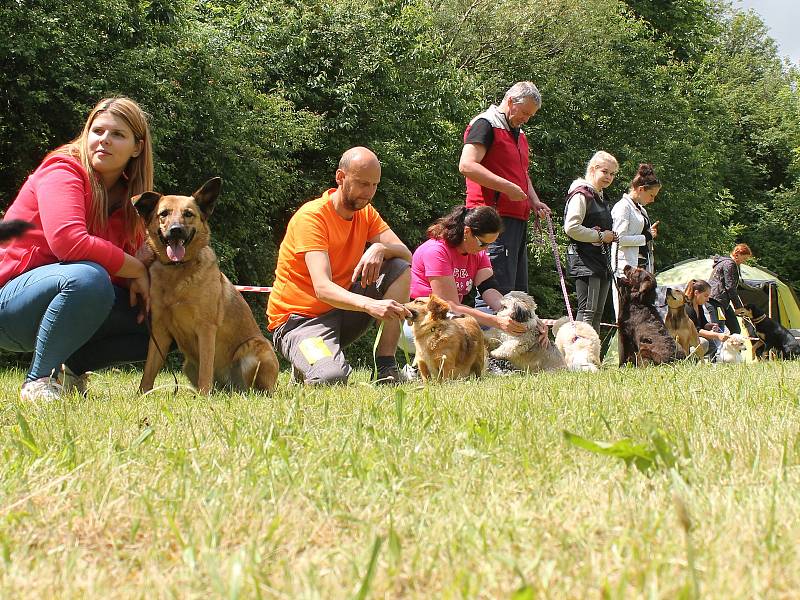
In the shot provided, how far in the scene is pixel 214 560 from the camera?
1449 millimetres

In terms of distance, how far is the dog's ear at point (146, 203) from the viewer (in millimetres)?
4637

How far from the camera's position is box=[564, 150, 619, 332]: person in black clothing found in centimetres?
807

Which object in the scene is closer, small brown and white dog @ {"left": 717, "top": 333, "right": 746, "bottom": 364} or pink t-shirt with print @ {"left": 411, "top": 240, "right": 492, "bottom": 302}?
pink t-shirt with print @ {"left": 411, "top": 240, "right": 492, "bottom": 302}

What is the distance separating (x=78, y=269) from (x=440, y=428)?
8.05 feet

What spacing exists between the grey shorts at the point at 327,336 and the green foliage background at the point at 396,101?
6.52 meters

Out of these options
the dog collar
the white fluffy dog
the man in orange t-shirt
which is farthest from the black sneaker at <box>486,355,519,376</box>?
the dog collar

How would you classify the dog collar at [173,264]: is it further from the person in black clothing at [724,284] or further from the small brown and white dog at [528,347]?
the person in black clothing at [724,284]

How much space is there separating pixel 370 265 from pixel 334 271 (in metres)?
0.46

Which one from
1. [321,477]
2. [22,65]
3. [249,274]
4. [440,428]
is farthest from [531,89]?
[249,274]

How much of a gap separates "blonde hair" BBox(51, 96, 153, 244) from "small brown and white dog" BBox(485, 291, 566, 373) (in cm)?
360

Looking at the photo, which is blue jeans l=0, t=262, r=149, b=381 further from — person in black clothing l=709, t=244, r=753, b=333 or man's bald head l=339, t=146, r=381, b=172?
person in black clothing l=709, t=244, r=753, b=333

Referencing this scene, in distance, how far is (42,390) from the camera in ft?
14.2

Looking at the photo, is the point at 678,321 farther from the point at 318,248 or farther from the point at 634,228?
the point at 318,248

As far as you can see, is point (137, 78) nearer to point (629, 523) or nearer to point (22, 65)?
point (22, 65)
